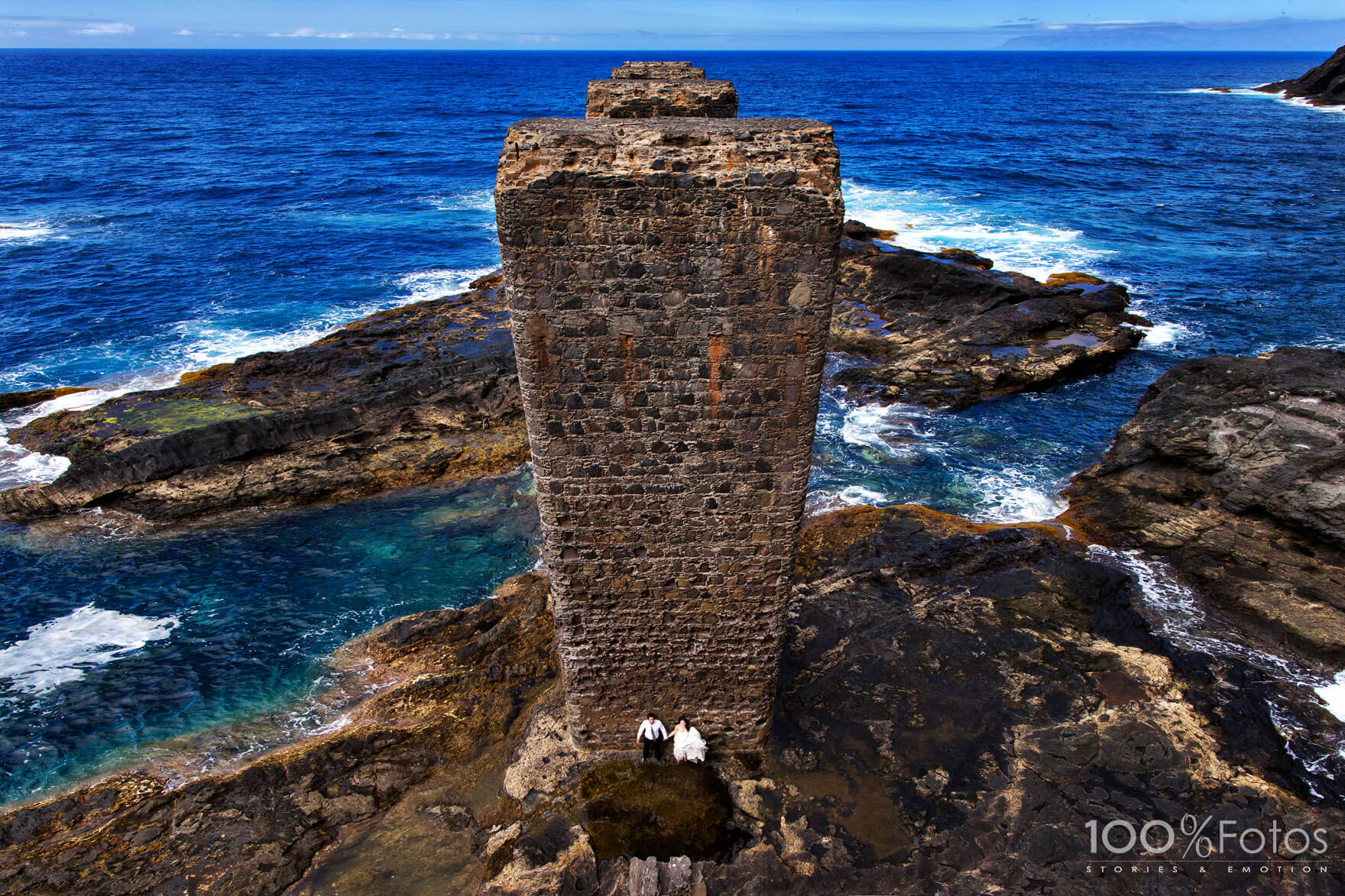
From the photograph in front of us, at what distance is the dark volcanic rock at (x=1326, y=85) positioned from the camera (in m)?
88.9

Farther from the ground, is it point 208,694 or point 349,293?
point 349,293

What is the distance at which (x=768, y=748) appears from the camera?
28.3 ft

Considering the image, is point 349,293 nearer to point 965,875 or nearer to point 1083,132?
point 965,875

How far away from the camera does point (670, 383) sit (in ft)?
21.0

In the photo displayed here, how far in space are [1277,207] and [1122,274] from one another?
20456 mm

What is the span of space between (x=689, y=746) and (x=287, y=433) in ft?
44.4

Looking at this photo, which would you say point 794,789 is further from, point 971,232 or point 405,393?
point 971,232

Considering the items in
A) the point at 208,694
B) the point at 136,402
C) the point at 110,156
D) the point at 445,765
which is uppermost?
the point at 110,156

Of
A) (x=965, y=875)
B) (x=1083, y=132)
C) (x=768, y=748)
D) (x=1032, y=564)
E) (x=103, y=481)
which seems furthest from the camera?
(x=1083, y=132)

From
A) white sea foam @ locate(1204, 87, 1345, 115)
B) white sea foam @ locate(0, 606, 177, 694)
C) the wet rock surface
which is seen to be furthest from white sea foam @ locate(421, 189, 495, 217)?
white sea foam @ locate(1204, 87, 1345, 115)

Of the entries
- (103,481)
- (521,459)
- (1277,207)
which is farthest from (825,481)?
(1277,207)

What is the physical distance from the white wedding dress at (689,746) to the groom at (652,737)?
17 centimetres

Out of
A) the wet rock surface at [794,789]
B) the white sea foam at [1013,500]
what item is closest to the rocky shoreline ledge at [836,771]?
the wet rock surface at [794,789]

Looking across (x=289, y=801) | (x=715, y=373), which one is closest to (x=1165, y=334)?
(x=715, y=373)
